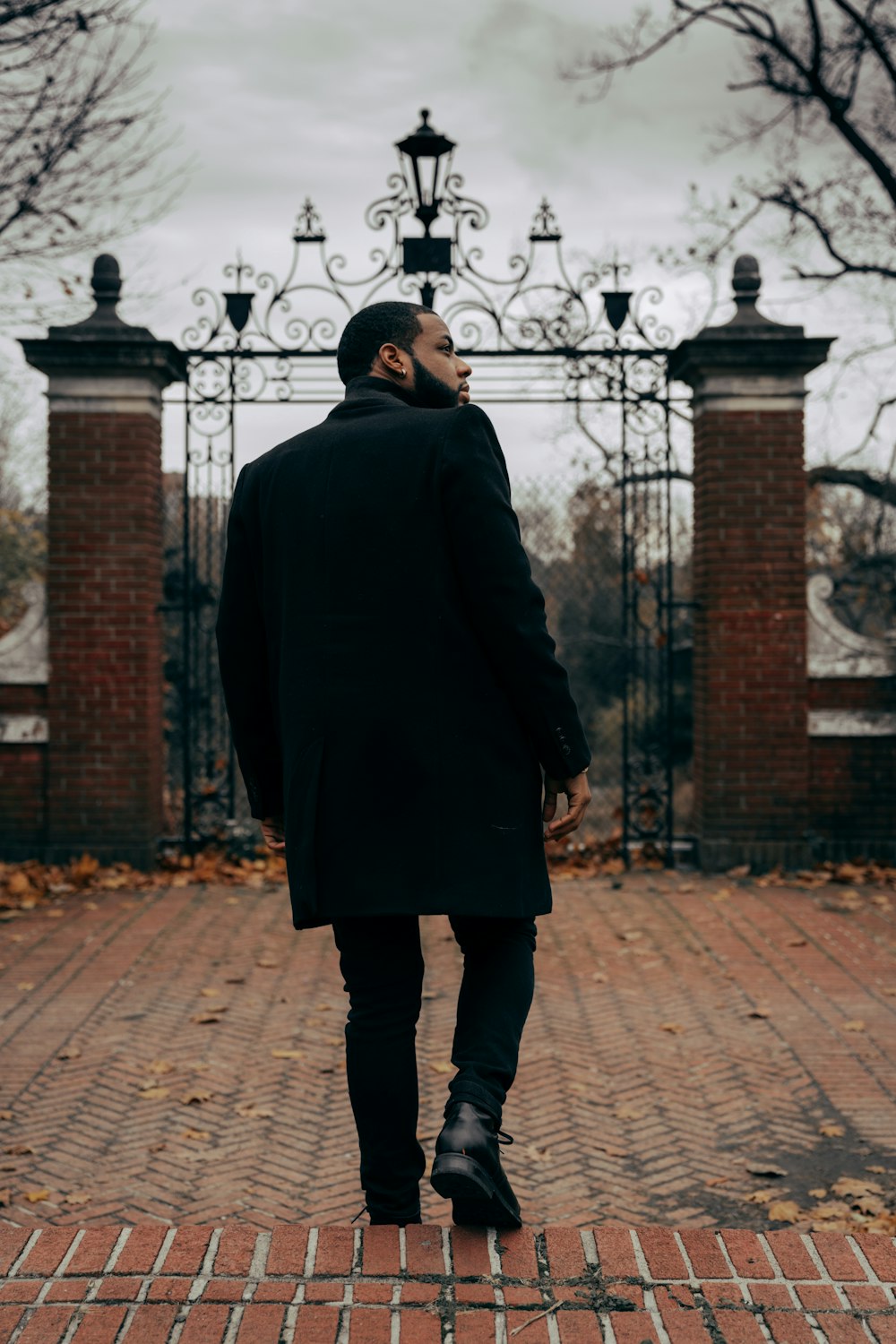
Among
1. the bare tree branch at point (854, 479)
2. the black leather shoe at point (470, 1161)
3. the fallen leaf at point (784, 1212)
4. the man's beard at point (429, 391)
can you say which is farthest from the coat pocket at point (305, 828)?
the bare tree branch at point (854, 479)

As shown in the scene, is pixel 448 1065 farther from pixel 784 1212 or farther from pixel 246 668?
pixel 246 668

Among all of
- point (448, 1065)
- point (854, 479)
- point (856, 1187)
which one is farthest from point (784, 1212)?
point (854, 479)

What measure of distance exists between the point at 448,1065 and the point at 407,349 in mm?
2874

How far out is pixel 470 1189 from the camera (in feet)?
8.05

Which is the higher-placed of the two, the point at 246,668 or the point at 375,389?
the point at 375,389

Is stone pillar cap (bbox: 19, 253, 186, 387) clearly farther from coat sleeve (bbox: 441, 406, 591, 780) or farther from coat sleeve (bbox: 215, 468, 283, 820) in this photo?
coat sleeve (bbox: 441, 406, 591, 780)

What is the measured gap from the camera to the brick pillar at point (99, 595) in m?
8.25

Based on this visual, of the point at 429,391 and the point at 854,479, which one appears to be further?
the point at 854,479

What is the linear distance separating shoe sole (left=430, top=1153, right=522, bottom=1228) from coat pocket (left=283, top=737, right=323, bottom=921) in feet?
1.76

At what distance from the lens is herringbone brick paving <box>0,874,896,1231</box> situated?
380cm

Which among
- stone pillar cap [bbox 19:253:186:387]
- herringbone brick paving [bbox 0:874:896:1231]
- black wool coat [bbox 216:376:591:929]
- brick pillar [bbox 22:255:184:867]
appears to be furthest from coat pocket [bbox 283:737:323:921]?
stone pillar cap [bbox 19:253:186:387]

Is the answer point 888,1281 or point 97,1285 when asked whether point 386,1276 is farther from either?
point 888,1281

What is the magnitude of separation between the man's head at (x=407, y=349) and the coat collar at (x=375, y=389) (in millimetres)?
10

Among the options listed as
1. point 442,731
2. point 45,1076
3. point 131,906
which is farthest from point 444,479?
point 131,906
